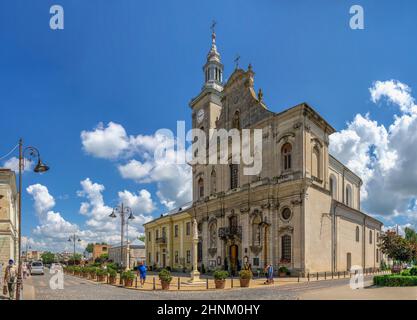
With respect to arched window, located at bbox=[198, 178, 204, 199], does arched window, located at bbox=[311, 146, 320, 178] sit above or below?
above

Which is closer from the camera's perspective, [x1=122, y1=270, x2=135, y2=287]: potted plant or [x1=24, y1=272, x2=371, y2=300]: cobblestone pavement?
[x1=24, y1=272, x2=371, y2=300]: cobblestone pavement

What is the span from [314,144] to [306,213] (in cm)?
681

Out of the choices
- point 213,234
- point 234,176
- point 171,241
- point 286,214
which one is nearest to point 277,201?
point 286,214

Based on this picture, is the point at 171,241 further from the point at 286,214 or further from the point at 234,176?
the point at 286,214

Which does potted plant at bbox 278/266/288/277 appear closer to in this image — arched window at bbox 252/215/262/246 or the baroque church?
the baroque church

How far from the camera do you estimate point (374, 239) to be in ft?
159

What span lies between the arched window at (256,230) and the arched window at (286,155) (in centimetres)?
562

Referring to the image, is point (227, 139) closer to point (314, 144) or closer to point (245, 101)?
point (245, 101)

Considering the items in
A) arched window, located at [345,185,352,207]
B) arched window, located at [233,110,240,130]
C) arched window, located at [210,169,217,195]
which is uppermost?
arched window, located at [233,110,240,130]

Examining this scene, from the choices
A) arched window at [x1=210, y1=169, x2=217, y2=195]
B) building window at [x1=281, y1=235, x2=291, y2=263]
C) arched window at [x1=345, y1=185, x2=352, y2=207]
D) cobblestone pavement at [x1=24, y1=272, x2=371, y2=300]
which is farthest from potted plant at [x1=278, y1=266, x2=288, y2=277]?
arched window at [x1=345, y1=185, x2=352, y2=207]

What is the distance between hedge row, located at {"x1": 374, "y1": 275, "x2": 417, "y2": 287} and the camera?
71.3ft

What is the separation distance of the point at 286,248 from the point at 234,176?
10542mm
